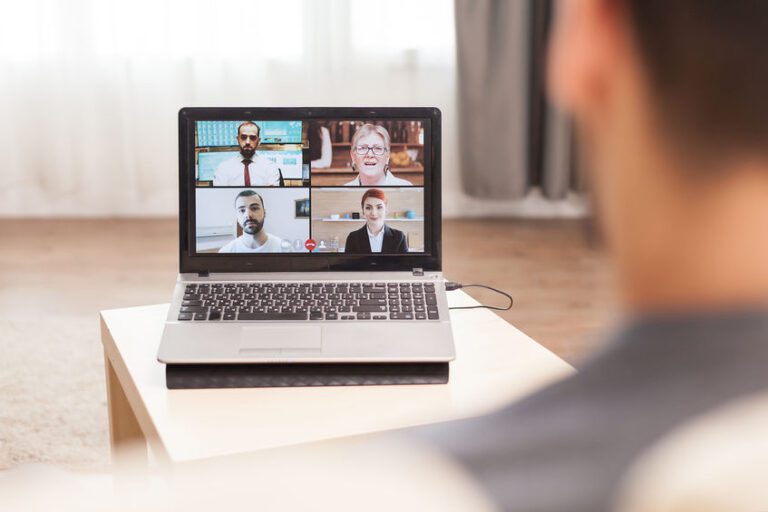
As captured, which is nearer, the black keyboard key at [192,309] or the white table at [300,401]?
the white table at [300,401]

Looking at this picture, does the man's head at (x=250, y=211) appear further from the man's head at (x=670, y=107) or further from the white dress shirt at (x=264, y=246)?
the man's head at (x=670, y=107)

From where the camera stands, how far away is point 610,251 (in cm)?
27

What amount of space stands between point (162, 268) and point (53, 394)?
1.11 meters

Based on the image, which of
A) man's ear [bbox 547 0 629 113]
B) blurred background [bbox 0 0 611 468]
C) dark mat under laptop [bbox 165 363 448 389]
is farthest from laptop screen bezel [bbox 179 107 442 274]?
blurred background [bbox 0 0 611 468]

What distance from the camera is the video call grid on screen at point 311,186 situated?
4.30ft

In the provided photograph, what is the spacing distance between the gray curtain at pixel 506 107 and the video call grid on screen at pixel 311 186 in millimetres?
2652

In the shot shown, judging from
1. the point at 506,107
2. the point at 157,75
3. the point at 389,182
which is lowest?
the point at 389,182

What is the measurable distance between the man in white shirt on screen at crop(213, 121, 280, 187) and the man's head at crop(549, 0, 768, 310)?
3.53 ft

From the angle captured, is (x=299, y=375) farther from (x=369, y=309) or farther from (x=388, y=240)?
(x=388, y=240)

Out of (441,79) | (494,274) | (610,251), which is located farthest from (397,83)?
(610,251)

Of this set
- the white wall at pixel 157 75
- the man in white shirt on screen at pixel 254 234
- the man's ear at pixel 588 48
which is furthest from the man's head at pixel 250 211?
the white wall at pixel 157 75

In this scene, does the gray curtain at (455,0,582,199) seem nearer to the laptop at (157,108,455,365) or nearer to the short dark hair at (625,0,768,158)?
the laptop at (157,108,455,365)

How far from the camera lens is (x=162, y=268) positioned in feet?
10.5

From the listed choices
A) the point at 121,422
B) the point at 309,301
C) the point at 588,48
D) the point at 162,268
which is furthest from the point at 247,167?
the point at 162,268
